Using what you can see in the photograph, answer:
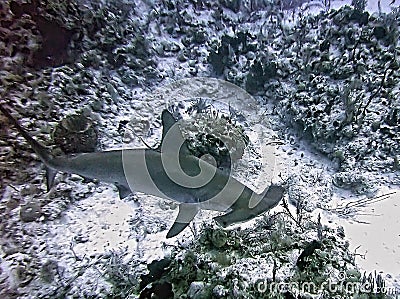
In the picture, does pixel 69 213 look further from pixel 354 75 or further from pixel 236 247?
pixel 354 75

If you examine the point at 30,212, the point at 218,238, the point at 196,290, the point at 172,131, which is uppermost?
the point at 172,131

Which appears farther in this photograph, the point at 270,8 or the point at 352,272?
the point at 270,8

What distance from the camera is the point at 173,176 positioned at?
287 cm

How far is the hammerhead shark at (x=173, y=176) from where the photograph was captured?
2.74 meters

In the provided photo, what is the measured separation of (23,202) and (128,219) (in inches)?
58.3

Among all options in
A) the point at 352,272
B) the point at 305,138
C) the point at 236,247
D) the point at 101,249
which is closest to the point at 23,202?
the point at 101,249

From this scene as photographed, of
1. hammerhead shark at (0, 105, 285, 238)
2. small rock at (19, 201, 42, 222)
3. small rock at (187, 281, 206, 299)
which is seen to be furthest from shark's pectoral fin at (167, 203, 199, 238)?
small rock at (19, 201, 42, 222)

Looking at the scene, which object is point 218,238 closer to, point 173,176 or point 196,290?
point 196,290

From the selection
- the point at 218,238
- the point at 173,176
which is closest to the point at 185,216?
the point at 173,176

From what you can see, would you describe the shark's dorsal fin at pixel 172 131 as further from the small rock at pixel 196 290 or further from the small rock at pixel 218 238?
the small rock at pixel 196 290

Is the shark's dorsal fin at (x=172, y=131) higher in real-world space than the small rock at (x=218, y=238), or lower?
higher

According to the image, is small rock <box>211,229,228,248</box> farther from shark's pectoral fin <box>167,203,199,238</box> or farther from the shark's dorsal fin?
the shark's dorsal fin

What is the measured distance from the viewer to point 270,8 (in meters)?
8.08

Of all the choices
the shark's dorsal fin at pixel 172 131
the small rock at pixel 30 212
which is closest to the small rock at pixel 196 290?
the shark's dorsal fin at pixel 172 131
